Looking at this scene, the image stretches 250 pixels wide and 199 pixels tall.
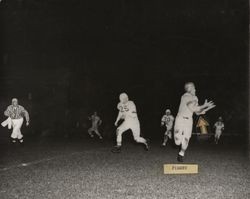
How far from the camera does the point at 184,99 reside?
9000 millimetres

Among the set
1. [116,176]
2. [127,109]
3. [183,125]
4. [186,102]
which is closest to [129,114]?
[127,109]

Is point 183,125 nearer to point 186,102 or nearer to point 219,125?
point 186,102

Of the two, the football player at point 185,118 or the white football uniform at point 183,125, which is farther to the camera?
the white football uniform at point 183,125

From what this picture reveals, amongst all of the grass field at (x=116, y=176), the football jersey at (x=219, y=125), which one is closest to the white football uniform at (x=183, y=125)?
the grass field at (x=116, y=176)

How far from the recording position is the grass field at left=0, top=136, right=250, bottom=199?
22.1 ft

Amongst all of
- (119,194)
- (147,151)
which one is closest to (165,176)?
(119,194)

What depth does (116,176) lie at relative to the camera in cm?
843

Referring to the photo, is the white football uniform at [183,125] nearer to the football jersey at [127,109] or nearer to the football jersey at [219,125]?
the football jersey at [127,109]

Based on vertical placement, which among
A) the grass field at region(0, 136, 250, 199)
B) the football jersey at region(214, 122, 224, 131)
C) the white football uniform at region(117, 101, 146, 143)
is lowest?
the grass field at region(0, 136, 250, 199)

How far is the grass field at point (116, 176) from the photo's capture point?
674cm

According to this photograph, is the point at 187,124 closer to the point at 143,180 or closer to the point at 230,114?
the point at 143,180

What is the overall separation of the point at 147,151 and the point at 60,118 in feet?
29.6

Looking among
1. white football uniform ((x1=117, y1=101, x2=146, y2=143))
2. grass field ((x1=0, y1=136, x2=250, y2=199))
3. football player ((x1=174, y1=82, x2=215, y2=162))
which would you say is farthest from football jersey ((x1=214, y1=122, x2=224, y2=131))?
football player ((x1=174, y1=82, x2=215, y2=162))

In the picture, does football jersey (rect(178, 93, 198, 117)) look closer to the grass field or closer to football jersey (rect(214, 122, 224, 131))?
the grass field
